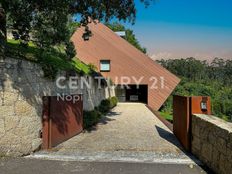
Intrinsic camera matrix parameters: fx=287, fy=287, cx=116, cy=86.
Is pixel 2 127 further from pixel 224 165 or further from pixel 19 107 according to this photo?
pixel 224 165

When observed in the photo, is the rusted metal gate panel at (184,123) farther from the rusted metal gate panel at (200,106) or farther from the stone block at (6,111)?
the stone block at (6,111)

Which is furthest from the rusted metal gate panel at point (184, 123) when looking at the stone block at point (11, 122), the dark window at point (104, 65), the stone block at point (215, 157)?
the dark window at point (104, 65)

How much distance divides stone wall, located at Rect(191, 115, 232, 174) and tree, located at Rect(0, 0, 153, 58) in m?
5.39

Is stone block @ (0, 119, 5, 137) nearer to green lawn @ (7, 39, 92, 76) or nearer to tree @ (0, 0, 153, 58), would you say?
green lawn @ (7, 39, 92, 76)

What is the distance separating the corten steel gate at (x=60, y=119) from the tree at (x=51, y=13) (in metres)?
2.56

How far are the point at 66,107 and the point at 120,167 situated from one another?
3671mm

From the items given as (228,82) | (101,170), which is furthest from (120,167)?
(228,82)

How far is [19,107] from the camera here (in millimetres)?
6934

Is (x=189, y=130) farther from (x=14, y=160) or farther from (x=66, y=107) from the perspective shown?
(x=14, y=160)

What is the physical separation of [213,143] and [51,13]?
7.22m

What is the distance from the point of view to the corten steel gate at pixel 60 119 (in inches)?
305

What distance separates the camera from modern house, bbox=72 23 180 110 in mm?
29125

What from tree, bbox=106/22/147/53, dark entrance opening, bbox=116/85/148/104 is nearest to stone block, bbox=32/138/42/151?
dark entrance opening, bbox=116/85/148/104

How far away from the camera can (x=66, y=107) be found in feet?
30.2
